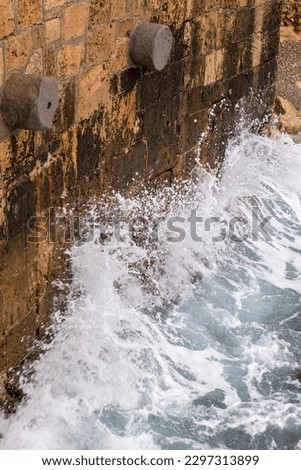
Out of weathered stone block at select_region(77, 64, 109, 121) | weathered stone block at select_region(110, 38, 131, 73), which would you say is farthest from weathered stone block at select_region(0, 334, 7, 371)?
weathered stone block at select_region(110, 38, 131, 73)

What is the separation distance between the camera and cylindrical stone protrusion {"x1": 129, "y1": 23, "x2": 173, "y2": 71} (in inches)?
207

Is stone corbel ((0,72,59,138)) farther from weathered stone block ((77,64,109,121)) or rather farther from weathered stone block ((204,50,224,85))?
weathered stone block ((204,50,224,85))

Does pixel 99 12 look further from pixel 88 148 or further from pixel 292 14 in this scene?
pixel 292 14

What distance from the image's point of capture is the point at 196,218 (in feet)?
23.3

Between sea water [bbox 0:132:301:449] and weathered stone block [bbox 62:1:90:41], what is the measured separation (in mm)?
1336

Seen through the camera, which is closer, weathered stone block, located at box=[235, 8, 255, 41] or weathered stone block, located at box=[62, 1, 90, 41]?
weathered stone block, located at box=[62, 1, 90, 41]

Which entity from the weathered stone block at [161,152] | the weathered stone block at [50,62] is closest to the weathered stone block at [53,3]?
the weathered stone block at [50,62]

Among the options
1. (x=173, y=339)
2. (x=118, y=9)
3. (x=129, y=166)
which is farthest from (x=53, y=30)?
(x=173, y=339)

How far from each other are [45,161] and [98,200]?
89 cm

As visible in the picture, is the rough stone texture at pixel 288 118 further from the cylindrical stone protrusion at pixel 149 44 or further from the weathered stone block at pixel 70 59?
the weathered stone block at pixel 70 59

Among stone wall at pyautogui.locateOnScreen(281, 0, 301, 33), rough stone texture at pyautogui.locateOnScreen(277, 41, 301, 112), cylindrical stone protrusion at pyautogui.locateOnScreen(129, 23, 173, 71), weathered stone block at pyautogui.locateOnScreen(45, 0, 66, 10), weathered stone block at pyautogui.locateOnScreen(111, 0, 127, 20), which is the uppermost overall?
weathered stone block at pyautogui.locateOnScreen(45, 0, 66, 10)

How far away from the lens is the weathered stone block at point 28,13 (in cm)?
396

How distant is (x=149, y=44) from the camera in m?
5.27
